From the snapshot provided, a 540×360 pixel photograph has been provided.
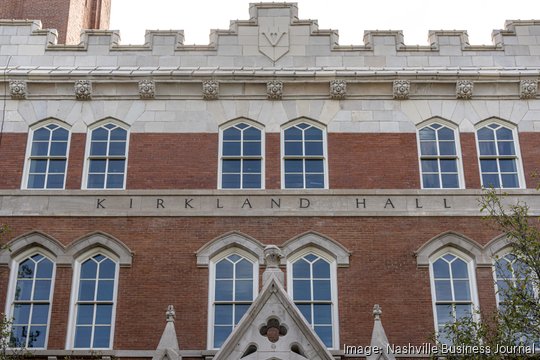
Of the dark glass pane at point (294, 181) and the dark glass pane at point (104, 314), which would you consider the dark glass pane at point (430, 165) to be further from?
the dark glass pane at point (104, 314)

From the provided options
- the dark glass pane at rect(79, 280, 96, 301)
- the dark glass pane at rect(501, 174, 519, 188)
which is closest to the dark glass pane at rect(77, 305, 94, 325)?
the dark glass pane at rect(79, 280, 96, 301)

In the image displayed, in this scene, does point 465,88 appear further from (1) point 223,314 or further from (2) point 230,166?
(1) point 223,314

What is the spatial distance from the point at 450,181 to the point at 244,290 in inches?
238

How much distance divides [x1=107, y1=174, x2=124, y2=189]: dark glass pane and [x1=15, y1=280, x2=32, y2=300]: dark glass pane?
3177 mm

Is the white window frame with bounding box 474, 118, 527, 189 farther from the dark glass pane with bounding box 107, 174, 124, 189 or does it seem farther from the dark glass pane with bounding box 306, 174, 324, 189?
the dark glass pane with bounding box 107, 174, 124, 189

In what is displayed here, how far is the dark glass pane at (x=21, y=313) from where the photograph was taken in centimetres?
2250

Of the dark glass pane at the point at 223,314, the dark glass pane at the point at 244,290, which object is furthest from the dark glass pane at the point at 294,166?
the dark glass pane at the point at 223,314

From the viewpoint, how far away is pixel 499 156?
2458 centimetres

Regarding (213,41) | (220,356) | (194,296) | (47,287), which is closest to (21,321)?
(47,287)

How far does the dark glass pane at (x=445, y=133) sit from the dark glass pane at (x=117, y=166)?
834 centimetres

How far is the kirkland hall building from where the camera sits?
73.6 ft

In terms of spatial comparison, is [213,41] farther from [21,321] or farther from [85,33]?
[21,321]

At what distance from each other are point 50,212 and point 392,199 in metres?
8.55

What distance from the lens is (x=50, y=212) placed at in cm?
2367
